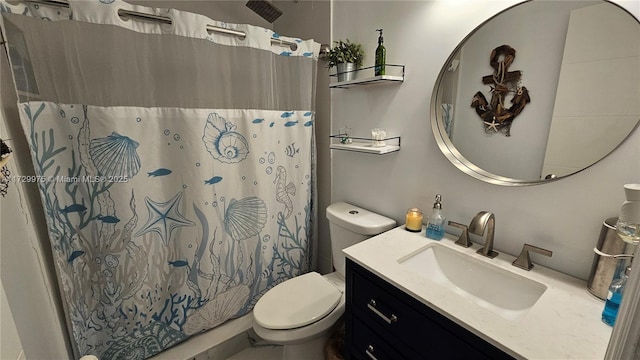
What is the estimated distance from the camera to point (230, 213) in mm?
1519

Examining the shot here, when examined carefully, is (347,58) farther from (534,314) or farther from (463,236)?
(534,314)

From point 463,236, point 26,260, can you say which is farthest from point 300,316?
point 26,260

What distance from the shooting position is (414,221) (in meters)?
1.28

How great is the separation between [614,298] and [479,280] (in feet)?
1.24

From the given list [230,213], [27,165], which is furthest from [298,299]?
[27,165]

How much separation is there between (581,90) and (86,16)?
5.90 feet

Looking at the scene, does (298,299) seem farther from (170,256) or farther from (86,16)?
(86,16)

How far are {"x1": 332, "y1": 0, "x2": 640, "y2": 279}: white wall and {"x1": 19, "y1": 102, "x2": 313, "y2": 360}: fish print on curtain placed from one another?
16.4 inches

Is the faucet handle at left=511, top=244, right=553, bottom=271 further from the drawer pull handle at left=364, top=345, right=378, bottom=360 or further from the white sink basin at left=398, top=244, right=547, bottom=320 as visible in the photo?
the drawer pull handle at left=364, top=345, right=378, bottom=360

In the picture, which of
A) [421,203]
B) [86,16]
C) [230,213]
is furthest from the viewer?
[230,213]

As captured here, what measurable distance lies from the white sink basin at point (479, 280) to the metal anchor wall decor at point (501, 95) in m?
0.52

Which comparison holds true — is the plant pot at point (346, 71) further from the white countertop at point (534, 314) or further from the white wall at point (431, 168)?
the white countertop at point (534, 314)

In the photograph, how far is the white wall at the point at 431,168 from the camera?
34.5 inches

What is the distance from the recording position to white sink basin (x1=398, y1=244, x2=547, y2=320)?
930mm
